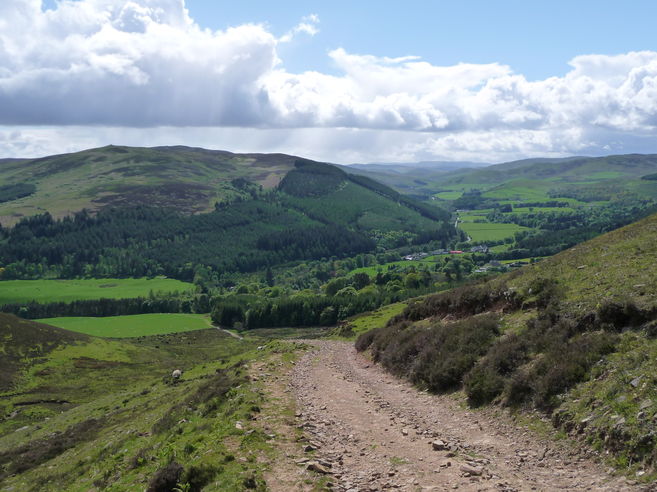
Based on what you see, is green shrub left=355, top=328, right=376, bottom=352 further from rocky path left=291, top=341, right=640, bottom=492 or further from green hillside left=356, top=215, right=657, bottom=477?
rocky path left=291, top=341, right=640, bottom=492

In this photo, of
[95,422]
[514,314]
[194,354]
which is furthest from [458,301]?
[194,354]

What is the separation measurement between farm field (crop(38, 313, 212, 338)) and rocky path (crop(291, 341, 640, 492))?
14495 cm

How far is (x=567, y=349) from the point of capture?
70.1ft

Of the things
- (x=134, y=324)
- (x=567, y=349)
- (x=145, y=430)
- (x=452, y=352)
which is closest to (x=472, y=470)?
(x=567, y=349)

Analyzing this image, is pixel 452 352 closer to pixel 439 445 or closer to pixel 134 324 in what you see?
pixel 439 445

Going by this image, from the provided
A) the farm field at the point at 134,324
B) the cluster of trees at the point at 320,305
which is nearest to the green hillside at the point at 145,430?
the cluster of trees at the point at 320,305

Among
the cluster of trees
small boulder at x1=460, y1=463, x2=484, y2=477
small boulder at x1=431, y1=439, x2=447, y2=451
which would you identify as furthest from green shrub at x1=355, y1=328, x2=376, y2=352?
the cluster of trees

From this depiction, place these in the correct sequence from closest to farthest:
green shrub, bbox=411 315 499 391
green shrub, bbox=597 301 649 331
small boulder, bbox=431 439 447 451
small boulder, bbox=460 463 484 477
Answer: small boulder, bbox=460 463 484 477 < small boulder, bbox=431 439 447 451 < green shrub, bbox=597 301 649 331 < green shrub, bbox=411 315 499 391

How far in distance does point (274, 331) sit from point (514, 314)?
123 meters

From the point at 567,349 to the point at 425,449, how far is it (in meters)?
8.30

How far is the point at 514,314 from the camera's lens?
31.2 m

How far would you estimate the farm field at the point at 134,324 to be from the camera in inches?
6378

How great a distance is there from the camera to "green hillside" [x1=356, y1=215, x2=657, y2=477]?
16000mm

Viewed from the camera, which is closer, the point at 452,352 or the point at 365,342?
the point at 452,352
